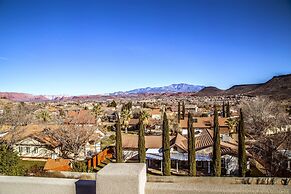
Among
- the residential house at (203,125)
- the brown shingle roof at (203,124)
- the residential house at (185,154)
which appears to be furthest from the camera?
the brown shingle roof at (203,124)

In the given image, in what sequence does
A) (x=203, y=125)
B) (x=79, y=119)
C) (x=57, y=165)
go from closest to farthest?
(x=57, y=165), (x=79, y=119), (x=203, y=125)

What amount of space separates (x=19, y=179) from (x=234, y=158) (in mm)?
20706

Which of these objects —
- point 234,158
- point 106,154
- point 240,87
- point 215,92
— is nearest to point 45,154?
point 106,154

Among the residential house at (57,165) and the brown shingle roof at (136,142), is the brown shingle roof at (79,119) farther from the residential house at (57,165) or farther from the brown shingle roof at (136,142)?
the residential house at (57,165)

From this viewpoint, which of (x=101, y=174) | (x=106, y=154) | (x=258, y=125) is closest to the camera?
(x=101, y=174)

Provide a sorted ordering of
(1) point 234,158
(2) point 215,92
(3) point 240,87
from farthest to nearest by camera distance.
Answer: (2) point 215,92
(3) point 240,87
(1) point 234,158

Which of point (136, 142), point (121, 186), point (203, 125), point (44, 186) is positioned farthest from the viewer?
point (203, 125)

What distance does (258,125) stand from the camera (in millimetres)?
29703

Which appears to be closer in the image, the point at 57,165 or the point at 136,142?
the point at 57,165

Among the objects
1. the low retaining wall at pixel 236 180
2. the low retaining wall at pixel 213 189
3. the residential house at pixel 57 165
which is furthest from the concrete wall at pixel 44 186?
the residential house at pixel 57 165

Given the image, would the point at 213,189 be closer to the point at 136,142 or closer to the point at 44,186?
the point at 44,186

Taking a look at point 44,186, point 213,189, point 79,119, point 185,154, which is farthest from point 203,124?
point 44,186

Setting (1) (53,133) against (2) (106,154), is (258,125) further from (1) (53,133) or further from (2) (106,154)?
(1) (53,133)

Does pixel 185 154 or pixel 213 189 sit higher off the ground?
pixel 213 189
